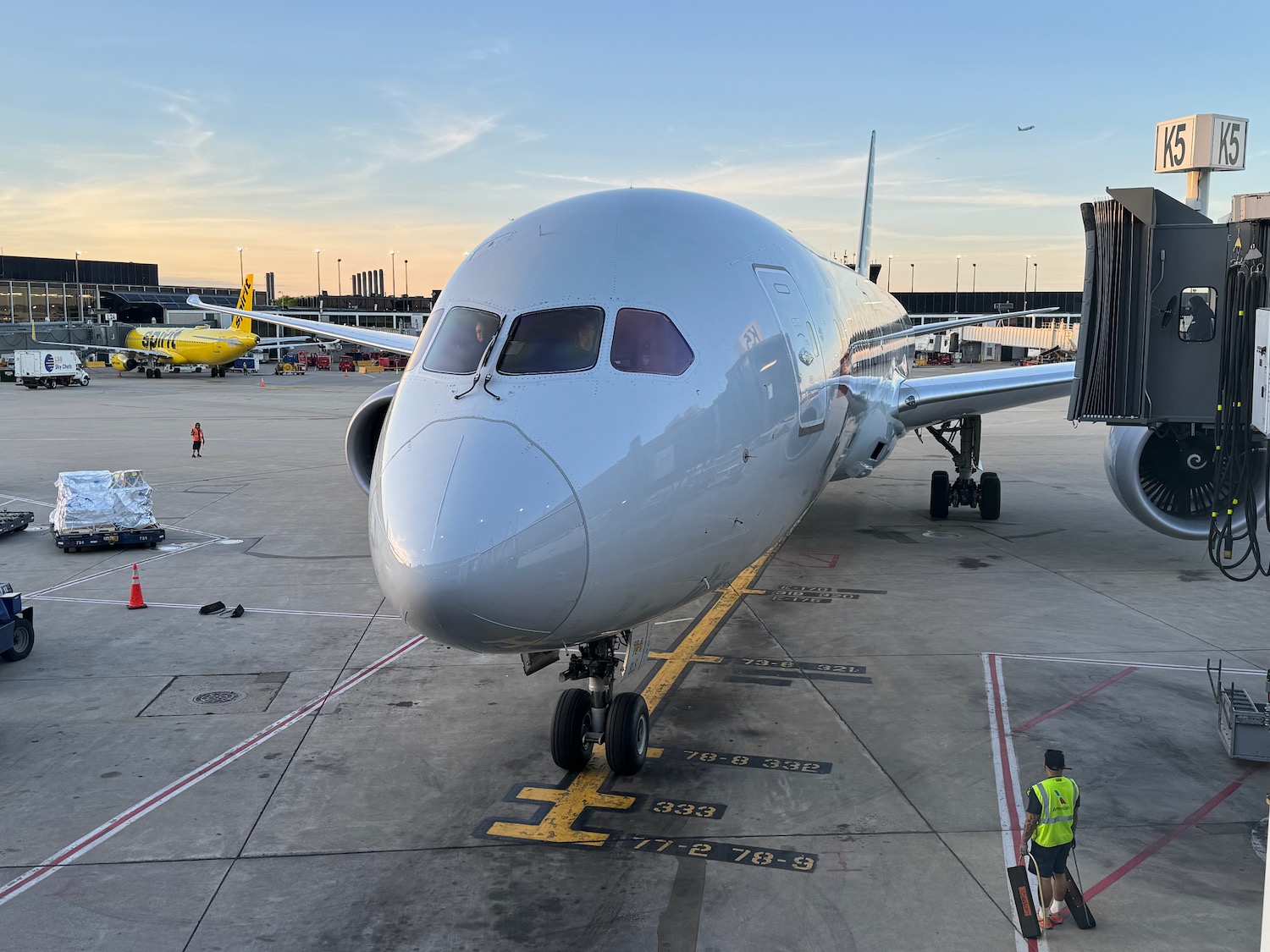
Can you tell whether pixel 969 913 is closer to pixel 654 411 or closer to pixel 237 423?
pixel 654 411

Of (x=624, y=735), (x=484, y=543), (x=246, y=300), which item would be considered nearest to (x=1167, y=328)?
(x=624, y=735)

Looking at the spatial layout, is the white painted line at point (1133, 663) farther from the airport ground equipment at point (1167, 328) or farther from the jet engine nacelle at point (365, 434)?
the jet engine nacelle at point (365, 434)

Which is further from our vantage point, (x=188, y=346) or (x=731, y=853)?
(x=188, y=346)

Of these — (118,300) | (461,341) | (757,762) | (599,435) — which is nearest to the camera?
(599,435)

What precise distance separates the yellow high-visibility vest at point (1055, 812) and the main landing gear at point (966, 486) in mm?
14235

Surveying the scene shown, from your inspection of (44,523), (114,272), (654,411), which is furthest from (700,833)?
(114,272)

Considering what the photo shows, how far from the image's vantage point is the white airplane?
612 centimetres

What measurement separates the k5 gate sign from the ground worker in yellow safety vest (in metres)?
44.7

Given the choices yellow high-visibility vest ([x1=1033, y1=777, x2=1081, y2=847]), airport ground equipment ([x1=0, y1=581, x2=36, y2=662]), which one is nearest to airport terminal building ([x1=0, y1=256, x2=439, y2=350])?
airport ground equipment ([x1=0, y1=581, x2=36, y2=662])

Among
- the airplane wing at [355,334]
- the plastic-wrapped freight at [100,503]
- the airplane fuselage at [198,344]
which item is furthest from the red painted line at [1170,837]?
the airplane fuselage at [198,344]

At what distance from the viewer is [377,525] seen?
645cm

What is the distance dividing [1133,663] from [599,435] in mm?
8264

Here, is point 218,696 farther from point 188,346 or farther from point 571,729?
point 188,346

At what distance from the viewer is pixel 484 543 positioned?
5.95m
